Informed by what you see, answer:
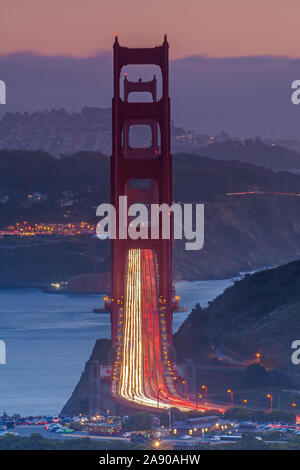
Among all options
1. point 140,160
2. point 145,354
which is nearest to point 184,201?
point 140,160

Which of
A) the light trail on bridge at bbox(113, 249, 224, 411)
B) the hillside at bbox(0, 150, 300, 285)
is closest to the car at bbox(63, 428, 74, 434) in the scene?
the light trail on bridge at bbox(113, 249, 224, 411)

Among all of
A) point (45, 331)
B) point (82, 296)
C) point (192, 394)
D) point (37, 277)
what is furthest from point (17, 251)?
point (192, 394)

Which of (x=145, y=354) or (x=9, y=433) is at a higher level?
(x=145, y=354)

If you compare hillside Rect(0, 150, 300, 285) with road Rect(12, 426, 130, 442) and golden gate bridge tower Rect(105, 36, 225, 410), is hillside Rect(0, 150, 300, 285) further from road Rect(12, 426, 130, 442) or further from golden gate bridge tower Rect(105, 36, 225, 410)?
road Rect(12, 426, 130, 442)

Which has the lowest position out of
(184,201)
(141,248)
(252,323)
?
(252,323)

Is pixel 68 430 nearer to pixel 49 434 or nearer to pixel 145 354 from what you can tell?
pixel 49 434

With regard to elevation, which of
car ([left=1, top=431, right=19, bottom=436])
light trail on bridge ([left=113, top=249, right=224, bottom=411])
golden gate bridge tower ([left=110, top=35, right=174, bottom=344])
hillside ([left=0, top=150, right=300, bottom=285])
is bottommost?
car ([left=1, top=431, right=19, bottom=436])

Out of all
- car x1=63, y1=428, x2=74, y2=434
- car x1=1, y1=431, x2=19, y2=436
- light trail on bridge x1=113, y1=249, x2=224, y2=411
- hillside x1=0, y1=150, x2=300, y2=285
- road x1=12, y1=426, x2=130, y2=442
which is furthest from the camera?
hillside x1=0, y1=150, x2=300, y2=285
